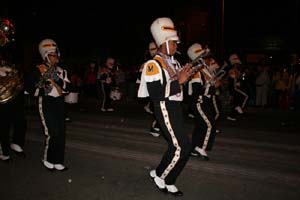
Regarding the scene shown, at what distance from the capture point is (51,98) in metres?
5.58

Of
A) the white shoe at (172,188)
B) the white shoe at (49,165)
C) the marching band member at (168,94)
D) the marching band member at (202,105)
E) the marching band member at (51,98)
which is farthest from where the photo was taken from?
the marching band member at (202,105)

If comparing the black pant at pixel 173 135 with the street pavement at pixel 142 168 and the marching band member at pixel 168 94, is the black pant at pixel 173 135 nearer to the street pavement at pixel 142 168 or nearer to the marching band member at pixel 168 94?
the marching band member at pixel 168 94

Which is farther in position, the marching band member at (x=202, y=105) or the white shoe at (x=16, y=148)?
the white shoe at (x=16, y=148)

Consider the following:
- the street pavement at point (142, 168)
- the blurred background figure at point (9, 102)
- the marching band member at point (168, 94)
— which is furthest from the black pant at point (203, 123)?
the blurred background figure at point (9, 102)

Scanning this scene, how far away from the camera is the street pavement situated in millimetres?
4816

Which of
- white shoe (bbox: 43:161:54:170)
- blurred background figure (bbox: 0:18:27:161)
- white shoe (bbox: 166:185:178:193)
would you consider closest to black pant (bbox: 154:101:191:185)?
white shoe (bbox: 166:185:178:193)

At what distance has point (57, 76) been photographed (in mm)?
5617

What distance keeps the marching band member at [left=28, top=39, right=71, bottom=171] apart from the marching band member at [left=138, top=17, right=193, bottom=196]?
1695mm

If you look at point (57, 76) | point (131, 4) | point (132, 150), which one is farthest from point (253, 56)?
point (57, 76)

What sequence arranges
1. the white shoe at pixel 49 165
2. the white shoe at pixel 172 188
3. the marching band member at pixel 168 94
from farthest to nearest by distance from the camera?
the white shoe at pixel 49 165 → the white shoe at pixel 172 188 → the marching band member at pixel 168 94

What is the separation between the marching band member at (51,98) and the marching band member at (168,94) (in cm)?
170

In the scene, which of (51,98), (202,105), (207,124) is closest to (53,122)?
(51,98)

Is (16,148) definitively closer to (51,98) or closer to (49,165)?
(49,165)

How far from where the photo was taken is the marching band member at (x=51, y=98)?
18.1 ft
